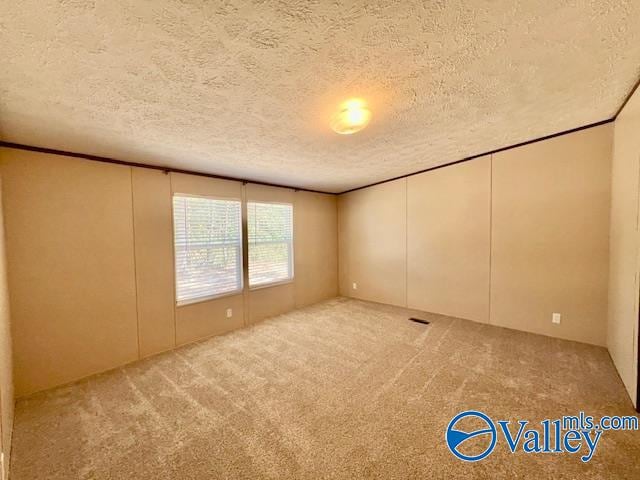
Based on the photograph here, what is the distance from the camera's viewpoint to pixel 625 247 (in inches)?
86.1

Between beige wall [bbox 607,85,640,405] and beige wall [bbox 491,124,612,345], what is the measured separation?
15 cm

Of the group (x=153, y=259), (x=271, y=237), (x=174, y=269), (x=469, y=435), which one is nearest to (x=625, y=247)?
(x=469, y=435)

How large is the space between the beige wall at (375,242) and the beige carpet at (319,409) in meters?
1.57

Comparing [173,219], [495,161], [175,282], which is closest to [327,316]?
[175,282]

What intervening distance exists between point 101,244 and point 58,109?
1419mm

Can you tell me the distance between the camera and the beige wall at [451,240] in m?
3.54

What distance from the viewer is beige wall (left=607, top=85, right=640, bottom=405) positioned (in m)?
1.94

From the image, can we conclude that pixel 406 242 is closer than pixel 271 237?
No

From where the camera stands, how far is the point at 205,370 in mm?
2549

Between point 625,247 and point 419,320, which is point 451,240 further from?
point 625,247

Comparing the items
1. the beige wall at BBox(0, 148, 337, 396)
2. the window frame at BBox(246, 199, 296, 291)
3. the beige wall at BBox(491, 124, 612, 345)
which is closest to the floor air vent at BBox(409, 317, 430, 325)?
the beige wall at BBox(491, 124, 612, 345)

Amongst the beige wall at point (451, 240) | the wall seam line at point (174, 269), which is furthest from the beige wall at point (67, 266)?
the beige wall at point (451, 240)

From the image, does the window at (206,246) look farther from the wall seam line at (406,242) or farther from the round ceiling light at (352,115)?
the wall seam line at (406,242)

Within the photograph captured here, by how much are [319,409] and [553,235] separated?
3.42 m
